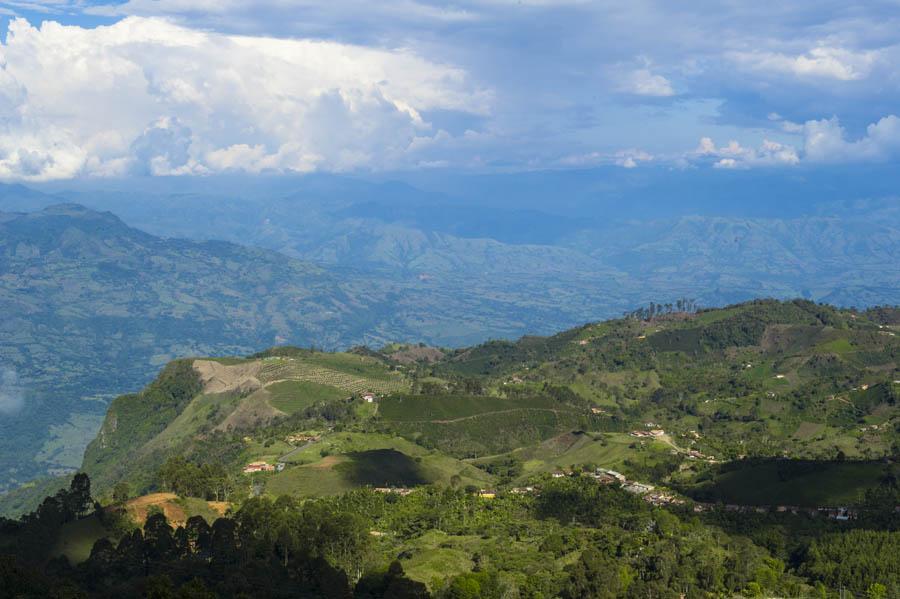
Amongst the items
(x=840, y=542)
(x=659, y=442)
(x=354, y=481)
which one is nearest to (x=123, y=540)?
(x=354, y=481)

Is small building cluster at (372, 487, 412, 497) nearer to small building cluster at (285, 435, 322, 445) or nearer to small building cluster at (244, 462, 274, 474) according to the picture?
small building cluster at (244, 462, 274, 474)

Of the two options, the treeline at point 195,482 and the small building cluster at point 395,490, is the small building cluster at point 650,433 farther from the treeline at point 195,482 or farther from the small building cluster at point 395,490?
the treeline at point 195,482

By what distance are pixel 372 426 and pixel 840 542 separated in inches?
3702

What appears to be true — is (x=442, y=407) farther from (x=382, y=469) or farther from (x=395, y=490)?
(x=395, y=490)

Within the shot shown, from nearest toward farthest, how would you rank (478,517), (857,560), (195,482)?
(857,560) → (195,482) → (478,517)

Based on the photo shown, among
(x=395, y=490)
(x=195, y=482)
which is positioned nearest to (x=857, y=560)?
(x=395, y=490)

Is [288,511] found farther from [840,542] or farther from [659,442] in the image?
[659,442]

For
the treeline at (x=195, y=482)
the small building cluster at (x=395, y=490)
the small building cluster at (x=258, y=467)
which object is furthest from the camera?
the small building cluster at (x=258, y=467)

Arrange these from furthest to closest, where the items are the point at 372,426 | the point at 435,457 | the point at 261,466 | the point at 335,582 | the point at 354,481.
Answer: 1. the point at 372,426
2. the point at 435,457
3. the point at 261,466
4. the point at 354,481
5. the point at 335,582

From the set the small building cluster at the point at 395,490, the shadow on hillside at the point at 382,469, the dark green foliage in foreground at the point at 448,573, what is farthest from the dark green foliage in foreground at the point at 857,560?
the shadow on hillside at the point at 382,469

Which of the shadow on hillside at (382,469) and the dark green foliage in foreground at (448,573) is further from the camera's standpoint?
the shadow on hillside at (382,469)

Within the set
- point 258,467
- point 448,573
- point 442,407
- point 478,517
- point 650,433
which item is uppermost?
point 448,573

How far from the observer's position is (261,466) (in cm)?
14925

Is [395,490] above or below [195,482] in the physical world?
below
